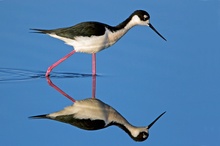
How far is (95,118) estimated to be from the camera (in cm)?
534

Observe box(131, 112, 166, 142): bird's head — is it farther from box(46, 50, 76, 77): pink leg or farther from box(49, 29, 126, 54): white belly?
box(46, 50, 76, 77): pink leg

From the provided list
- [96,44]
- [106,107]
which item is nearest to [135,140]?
[106,107]

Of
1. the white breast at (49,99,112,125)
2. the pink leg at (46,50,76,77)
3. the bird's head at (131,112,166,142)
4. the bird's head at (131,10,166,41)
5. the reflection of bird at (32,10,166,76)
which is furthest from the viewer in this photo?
the bird's head at (131,10,166,41)

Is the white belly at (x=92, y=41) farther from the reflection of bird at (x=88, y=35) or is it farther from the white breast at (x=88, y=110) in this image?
the white breast at (x=88, y=110)

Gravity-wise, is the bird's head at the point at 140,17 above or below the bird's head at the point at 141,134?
above

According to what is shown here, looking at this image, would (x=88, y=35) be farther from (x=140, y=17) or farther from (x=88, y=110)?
(x=88, y=110)

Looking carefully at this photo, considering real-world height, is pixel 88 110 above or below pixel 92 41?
below

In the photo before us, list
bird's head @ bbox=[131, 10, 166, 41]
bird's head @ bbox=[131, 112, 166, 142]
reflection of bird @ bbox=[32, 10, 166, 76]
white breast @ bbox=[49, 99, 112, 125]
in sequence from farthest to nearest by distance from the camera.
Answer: bird's head @ bbox=[131, 10, 166, 41]
reflection of bird @ bbox=[32, 10, 166, 76]
white breast @ bbox=[49, 99, 112, 125]
bird's head @ bbox=[131, 112, 166, 142]

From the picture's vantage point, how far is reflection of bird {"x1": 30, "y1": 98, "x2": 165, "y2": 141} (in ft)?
17.0

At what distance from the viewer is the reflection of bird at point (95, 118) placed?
17.0 feet

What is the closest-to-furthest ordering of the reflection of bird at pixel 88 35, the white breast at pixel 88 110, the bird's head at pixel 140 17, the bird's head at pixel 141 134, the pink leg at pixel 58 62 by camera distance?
the bird's head at pixel 141 134 < the white breast at pixel 88 110 < the reflection of bird at pixel 88 35 < the pink leg at pixel 58 62 < the bird's head at pixel 140 17

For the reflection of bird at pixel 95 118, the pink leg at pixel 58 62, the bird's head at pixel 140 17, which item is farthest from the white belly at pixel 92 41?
the reflection of bird at pixel 95 118

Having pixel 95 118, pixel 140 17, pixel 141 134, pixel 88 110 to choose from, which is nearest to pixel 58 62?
pixel 140 17

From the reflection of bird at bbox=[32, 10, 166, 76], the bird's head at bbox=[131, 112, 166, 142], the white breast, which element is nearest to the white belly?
the reflection of bird at bbox=[32, 10, 166, 76]
